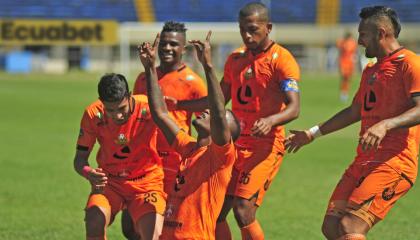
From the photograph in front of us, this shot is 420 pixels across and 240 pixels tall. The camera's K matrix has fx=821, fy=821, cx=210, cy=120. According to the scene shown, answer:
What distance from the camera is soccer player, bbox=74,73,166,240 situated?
7.29 m

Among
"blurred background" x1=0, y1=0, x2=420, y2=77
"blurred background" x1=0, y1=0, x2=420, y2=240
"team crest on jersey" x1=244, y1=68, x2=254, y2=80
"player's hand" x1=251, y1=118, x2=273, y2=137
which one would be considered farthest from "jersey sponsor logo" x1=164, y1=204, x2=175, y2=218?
"blurred background" x1=0, y1=0, x2=420, y2=77

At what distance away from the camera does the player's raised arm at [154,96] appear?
6.89m

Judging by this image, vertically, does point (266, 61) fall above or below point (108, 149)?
above

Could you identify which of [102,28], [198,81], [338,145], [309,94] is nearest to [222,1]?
[102,28]

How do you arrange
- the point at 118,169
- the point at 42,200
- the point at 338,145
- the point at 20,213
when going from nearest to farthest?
1. the point at 118,169
2. the point at 20,213
3. the point at 42,200
4. the point at 338,145

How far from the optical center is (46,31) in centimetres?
4206

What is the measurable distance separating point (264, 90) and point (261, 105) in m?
0.15

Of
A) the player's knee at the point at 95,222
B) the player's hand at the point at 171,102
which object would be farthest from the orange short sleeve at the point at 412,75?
the player's knee at the point at 95,222

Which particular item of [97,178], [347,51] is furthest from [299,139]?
[347,51]

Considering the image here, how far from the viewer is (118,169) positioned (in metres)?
7.54

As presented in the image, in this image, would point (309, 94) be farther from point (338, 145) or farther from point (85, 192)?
point (85, 192)

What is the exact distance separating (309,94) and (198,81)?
23802mm

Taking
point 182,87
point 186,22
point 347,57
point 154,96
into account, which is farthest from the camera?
point 186,22

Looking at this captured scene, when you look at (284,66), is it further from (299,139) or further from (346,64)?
(346,64)
